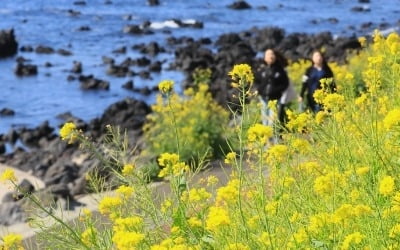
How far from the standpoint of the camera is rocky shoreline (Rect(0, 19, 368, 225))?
15.2 meters

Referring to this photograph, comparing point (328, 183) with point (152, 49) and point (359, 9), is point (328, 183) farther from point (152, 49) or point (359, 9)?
point (359, 9)

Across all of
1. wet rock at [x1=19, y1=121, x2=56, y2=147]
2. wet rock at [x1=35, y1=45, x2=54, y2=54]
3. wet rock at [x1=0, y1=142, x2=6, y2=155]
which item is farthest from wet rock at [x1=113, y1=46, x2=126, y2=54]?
wet rock at [x1=0, y1=142, x2=6, y2=155]

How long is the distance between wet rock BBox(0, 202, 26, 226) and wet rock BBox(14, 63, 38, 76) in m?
17.1

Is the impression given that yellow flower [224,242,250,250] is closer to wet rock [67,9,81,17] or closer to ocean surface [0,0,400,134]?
ocean surface [0,0,400,134]

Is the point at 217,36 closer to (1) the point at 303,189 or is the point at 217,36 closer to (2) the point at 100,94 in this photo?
(2) the point at 100,94

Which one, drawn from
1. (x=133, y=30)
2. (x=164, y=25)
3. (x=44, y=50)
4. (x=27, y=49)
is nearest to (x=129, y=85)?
(x=44, y=50)

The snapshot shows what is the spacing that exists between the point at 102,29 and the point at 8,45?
662 cm

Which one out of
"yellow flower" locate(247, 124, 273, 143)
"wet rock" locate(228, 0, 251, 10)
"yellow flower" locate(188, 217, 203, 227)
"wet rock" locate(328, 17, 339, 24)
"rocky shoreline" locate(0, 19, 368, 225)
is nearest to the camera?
"yellow flower" locate(247, 124, 273, 143)

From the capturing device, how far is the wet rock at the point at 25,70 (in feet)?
92.7

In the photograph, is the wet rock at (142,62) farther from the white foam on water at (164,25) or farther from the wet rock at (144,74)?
the white foam on water at (164,25)

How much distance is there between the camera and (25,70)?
2830 cm

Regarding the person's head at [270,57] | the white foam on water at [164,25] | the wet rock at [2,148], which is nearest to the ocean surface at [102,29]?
the white foam on water at [164,25]

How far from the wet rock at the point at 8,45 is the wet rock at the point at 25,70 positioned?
3.83 metres

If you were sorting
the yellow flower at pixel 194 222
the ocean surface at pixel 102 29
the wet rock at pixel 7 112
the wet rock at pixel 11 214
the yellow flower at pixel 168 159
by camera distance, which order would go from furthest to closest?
the ocean surface at pixel 102 29 → the wet rock at pixel 7 112 → the wet rock at pixel 11 214 → the yellow flower at pixel 194 222 → the yellow flower at pixel 168 159
